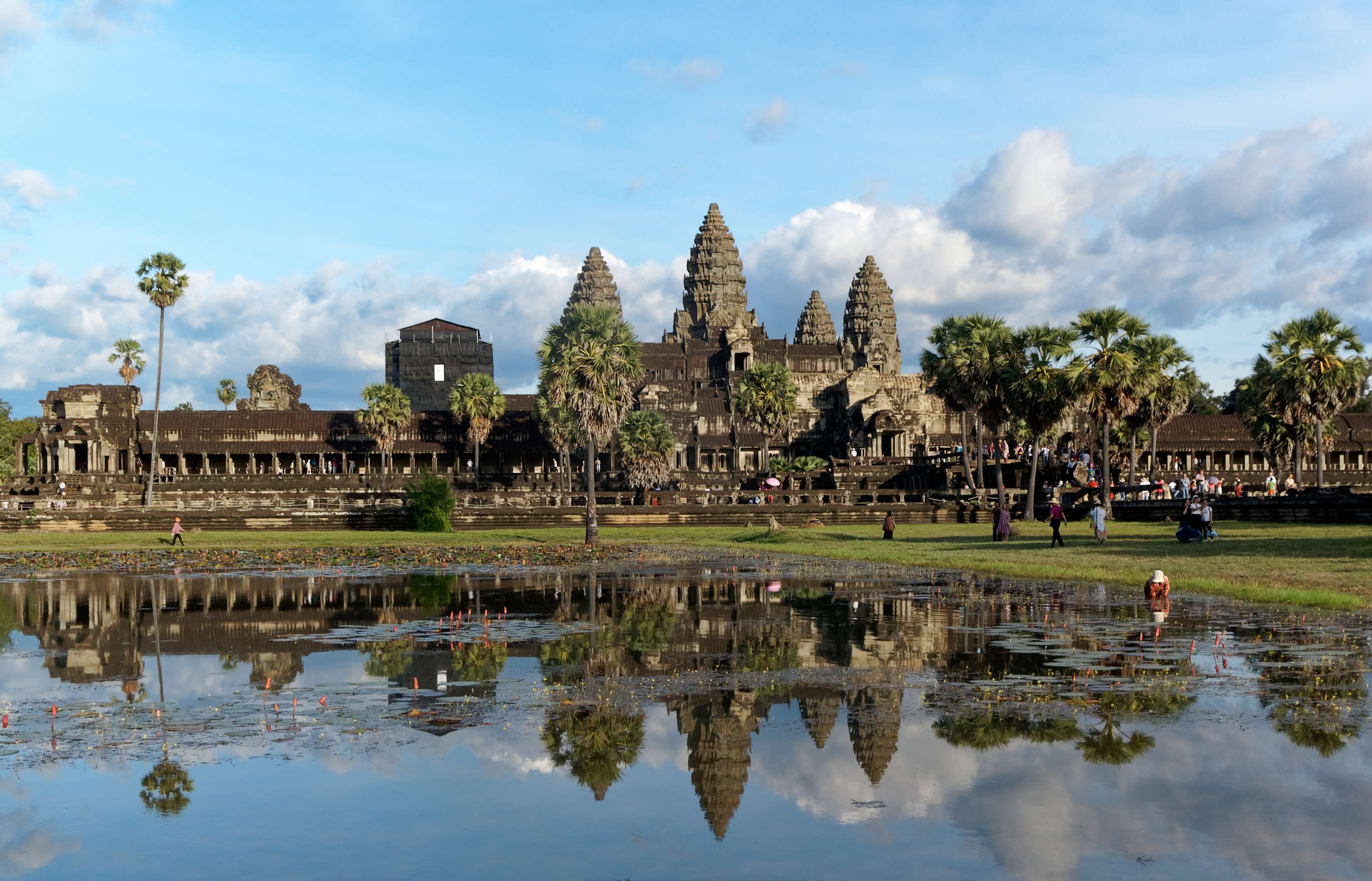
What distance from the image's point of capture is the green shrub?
4978 centimetres

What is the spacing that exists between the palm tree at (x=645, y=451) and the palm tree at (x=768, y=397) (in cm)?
907

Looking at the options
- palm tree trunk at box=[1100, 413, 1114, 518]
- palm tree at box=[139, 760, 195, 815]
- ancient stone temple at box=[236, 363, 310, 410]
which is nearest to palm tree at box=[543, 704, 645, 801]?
palm tree at box=[139, 760, 195, 815]

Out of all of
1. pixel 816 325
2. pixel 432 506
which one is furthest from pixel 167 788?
pixel 816 325

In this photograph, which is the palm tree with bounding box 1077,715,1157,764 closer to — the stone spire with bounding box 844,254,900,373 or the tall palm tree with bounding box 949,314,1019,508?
the tall palm tree with bounding box 949,314,1019,508

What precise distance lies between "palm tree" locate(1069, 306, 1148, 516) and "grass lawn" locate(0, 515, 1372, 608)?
5004mm

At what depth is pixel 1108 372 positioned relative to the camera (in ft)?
162

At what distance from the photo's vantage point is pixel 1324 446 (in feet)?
285

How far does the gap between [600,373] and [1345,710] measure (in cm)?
3462

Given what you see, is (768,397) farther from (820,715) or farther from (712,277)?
(820,715)

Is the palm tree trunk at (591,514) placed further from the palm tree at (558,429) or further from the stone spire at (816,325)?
the stone spire at (816,325)

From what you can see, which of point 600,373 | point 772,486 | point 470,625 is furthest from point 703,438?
point 470,625

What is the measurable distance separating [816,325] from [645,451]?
69521 millimetres

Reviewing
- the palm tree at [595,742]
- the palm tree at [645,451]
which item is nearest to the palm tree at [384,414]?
the palm tree at [645,451]

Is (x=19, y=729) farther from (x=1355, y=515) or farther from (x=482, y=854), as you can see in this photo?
(x=1355, y=515)
